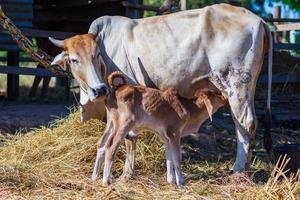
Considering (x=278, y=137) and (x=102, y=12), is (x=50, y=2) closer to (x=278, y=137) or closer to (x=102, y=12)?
(x=102, y=12)

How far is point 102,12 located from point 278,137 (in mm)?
4351

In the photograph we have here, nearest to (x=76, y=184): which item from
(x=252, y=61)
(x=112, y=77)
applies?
(x=112, y=77)

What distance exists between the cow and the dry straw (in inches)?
24.2

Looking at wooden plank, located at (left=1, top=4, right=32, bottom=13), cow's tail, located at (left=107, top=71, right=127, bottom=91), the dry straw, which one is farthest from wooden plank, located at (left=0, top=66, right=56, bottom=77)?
cow's tail, located at (left=107, top=71, right=127, bottom=91)

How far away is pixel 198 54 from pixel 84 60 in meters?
1.34

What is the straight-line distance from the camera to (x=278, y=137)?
11.5 m

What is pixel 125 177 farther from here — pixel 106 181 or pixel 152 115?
pixel 152 115

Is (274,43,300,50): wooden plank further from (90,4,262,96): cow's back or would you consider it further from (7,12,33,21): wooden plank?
(90,4,262,96): cow's back

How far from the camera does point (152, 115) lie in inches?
277

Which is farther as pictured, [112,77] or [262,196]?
[112,77]

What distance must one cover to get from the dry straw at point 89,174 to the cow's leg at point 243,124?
21cm

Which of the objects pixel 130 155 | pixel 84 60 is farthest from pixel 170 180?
pixel 84 60

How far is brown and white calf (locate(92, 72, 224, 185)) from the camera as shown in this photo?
22.7ft

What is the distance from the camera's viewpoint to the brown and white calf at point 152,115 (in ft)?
22.7
